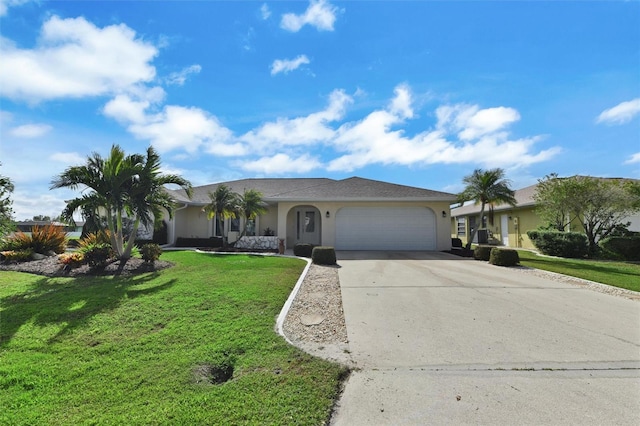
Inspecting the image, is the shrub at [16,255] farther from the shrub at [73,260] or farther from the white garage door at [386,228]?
the white garage door at [386,228]

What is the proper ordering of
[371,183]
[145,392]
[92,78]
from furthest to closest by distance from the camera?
[371,183]
[92,78]
[145,392]

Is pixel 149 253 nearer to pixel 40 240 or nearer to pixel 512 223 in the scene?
pixel 40 240

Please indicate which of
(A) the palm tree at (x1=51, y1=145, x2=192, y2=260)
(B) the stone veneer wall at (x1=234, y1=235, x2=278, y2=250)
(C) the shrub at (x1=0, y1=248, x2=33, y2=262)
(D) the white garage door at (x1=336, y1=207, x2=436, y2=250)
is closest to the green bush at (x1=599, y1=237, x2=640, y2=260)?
(D) the white garage door at (x1=336, y1=207, x2=436, y2=250)

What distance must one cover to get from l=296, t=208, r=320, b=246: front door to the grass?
1215 cm

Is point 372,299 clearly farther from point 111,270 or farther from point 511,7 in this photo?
point 511,7

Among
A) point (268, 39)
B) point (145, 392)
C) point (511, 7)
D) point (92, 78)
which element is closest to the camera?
point (145, 392)

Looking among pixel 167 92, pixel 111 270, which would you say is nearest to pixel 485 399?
pixel 111 270

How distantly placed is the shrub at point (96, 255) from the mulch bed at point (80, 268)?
6.5 inches

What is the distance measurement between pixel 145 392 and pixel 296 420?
165cm

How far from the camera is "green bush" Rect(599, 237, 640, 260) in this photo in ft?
45.4

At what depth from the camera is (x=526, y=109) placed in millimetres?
12109

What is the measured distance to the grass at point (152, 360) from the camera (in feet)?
8.98

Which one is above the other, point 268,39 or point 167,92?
point 268,39

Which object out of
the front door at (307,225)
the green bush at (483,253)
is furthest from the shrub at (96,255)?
the green bush at (483,253)
